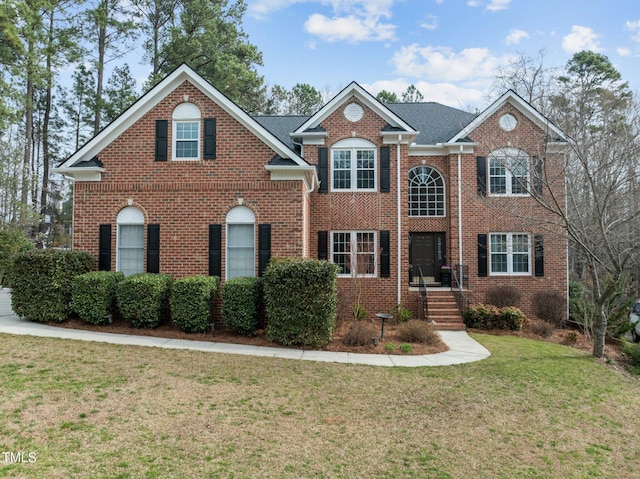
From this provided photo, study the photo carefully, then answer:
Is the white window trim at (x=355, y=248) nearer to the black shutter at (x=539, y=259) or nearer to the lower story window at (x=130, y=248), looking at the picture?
the black shutter at (x=539, y=259)

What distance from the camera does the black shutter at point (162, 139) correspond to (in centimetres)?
1178

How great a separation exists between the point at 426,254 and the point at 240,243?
8.03 m

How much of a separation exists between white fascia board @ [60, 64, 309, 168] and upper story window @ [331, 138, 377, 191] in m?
3.63

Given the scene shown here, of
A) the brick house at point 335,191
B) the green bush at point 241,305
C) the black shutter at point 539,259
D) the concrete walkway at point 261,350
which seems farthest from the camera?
the black shutter at point 539,259

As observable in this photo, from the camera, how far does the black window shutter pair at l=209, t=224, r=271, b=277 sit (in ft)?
37.7

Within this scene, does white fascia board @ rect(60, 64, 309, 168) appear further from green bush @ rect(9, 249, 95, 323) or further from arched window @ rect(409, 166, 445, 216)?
arched window @ rect(409, 166, 445, 216)

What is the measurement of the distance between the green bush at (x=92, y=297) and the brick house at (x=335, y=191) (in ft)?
4.63

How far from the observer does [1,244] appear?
20219 mm

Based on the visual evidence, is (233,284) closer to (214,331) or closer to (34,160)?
(214,331)

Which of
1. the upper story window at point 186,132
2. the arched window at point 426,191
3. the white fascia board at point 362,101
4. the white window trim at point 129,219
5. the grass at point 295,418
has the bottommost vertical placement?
the grass at point 295,418

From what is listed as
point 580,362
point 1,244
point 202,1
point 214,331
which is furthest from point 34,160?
point 580,362

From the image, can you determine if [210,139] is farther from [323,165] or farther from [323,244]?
[323,244]

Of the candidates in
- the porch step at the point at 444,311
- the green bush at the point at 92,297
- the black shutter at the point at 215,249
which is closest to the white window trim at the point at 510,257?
the porch step at the point at 444,311

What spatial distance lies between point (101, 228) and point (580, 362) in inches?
520
